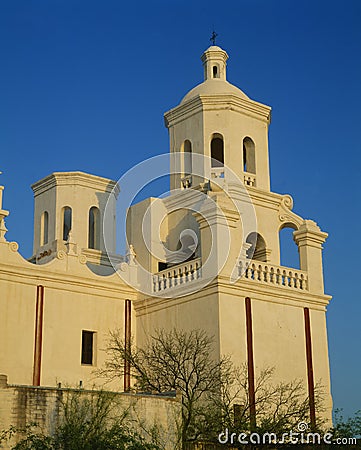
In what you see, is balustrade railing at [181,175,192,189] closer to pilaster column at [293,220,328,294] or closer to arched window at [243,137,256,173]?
arched window at [243,137,256,173]

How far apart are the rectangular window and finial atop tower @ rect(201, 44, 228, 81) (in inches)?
505

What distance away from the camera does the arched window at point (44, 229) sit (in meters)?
37.7

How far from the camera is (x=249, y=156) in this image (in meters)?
35.9

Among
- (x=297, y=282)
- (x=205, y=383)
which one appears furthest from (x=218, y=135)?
(x=205, y=383)

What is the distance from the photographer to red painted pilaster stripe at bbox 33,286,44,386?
2913 centimetres

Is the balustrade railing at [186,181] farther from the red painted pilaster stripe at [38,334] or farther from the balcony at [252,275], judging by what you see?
the red painted pilaster stripe at [38,334]

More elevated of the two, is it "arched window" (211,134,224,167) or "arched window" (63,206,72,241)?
"arched window" (211,134,224,167)

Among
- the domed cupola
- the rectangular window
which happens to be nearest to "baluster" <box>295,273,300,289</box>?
the rectangular window

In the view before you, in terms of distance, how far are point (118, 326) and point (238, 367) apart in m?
5.09

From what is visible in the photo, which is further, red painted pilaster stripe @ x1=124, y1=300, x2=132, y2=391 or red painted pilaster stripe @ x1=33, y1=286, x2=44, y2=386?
red painted pilaster stripe @ x1=124, y1=300, x2=132, y2=391

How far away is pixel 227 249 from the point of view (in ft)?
99.1

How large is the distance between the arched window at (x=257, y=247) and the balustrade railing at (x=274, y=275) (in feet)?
6.29

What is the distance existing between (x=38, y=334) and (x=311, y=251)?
10557 mm

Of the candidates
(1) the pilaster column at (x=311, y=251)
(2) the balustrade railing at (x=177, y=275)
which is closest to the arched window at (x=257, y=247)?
(1) the pilaster column at (x=311, y=251)
